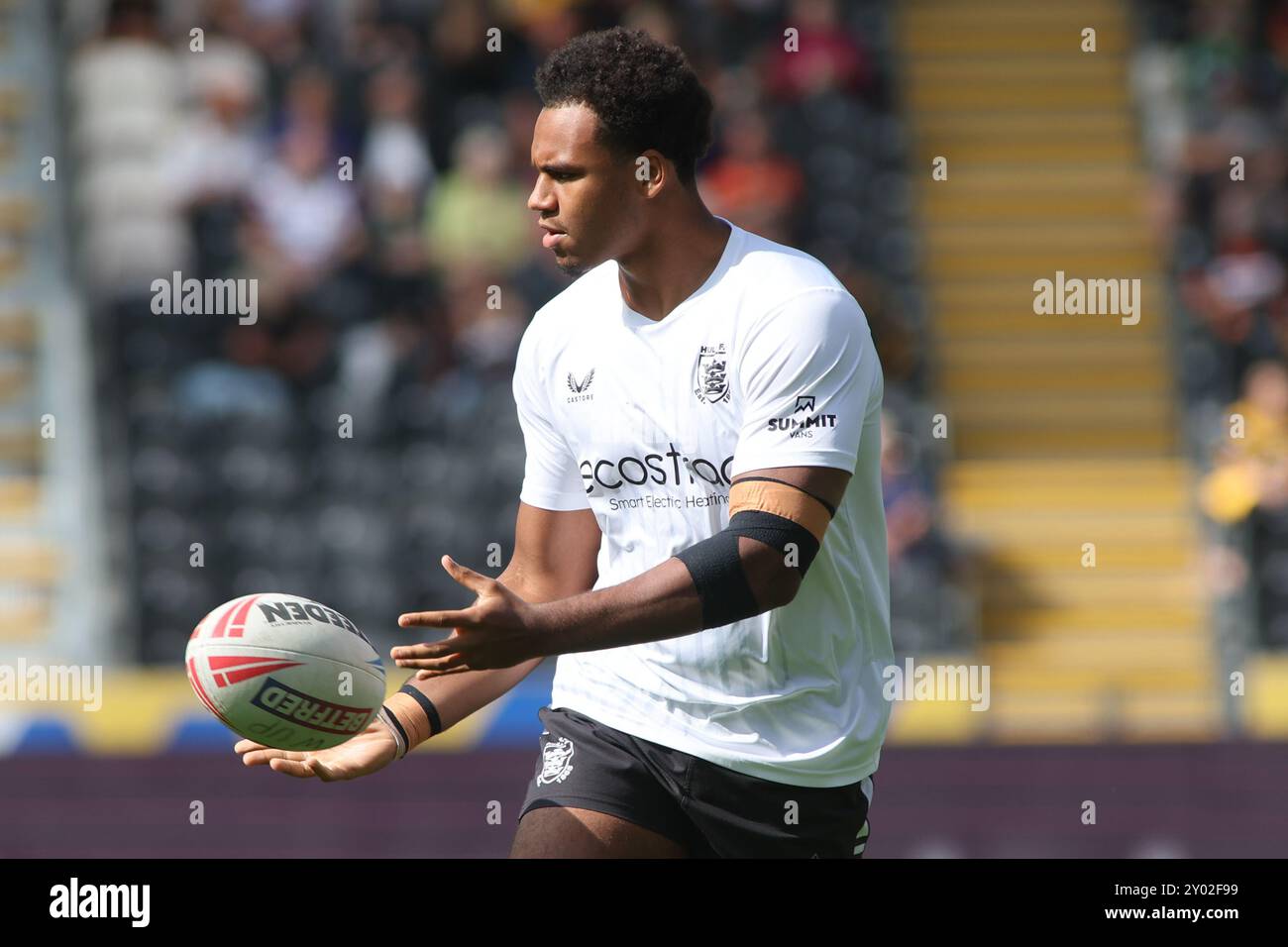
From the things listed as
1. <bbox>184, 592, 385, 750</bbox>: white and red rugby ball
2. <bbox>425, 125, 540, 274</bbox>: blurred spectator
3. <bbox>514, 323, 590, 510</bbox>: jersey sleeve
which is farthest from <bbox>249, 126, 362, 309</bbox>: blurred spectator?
<bbox>184, 592, 385, 750</bbox>: white and red rugby ball

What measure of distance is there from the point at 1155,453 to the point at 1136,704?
8.76 ft

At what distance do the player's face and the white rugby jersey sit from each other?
233 mm

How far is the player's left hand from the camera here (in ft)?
10.8

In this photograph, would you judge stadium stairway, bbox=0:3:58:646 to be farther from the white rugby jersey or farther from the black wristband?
the white rugby jersey

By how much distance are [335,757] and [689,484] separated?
95cm

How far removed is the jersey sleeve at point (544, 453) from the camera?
418 cm

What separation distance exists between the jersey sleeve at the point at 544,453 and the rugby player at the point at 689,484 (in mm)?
85

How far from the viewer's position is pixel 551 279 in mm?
9539

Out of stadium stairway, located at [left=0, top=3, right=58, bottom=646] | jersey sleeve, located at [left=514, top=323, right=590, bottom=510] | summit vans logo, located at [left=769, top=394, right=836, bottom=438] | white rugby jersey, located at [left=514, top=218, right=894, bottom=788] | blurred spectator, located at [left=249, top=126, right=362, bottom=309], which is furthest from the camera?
blurred spectator, located at [left=249, top=126, right=362, bottom=309]

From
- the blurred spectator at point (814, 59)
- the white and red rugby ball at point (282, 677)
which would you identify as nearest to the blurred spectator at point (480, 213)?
the blurred spectator at point (814, 59)

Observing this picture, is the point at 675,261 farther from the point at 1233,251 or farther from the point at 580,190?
the point at 1233,251

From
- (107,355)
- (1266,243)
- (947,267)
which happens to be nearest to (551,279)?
(107,355)
